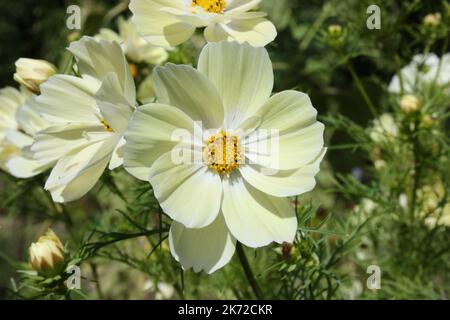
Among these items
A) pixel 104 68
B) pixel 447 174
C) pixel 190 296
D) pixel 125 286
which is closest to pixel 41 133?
pixel 104 68

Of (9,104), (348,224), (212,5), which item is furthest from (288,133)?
(9,104)

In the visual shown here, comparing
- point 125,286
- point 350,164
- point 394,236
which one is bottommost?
point 125,286

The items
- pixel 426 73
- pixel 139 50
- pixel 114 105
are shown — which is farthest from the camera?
pixel 426 73

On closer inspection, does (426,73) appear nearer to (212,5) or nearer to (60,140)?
(212,5)

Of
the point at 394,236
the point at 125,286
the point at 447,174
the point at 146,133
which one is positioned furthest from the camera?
the point at 125,286

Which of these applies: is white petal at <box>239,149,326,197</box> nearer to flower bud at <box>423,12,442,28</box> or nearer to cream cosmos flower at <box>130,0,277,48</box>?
cream cosmos flower at <box>130,0,277,48</box>

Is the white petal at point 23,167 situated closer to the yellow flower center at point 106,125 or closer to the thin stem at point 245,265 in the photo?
the yellow flower center at point 106,125

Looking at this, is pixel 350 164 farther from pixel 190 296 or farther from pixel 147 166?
pixel 147 166

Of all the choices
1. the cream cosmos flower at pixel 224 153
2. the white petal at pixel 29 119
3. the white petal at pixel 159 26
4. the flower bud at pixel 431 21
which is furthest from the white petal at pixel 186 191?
the flower bud at pixel 431 21
